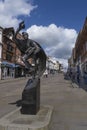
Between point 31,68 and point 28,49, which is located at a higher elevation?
point 28,49

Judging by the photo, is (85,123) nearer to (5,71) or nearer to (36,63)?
(36,63)

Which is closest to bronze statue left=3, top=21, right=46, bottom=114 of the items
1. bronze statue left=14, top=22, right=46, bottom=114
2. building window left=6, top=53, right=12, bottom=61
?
bronze statue left=14, top=22, right=46, bottom=114

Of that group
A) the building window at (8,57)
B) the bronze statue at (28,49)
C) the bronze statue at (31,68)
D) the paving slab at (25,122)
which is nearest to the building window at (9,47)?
the building window at (8,57)

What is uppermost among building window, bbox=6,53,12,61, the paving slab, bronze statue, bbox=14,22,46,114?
building window, bbox=6,53,12,61

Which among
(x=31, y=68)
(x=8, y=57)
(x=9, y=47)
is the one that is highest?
(x=9, y=47)

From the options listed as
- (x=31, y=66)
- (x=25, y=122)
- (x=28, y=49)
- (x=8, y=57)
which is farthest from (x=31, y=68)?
(x=8, y=57)

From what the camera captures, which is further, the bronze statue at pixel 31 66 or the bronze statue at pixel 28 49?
the bronze statue at pixel 28 49

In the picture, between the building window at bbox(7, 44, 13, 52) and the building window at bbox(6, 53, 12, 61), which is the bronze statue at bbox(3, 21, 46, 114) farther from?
the building window at bbox(7, 44, 13, 52)

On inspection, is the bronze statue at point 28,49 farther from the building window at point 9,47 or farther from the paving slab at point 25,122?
the building window at point 9,47

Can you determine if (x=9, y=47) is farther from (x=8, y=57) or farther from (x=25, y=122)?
(x=25, y=122)

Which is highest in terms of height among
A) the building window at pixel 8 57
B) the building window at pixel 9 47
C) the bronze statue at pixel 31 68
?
the building window at pixel 9 47

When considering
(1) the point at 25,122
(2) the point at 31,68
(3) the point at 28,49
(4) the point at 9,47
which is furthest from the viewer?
(4) the point at 9,47

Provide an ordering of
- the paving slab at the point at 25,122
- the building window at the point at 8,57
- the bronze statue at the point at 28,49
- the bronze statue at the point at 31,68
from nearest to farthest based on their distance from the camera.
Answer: the paving slab at the point at 25,122 < the bronze statue at the point at 31,68 < the bronze statue at the point at 28,49 < the building window at the point at 8,57

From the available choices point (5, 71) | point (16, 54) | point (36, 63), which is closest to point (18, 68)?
point (16, 54)
